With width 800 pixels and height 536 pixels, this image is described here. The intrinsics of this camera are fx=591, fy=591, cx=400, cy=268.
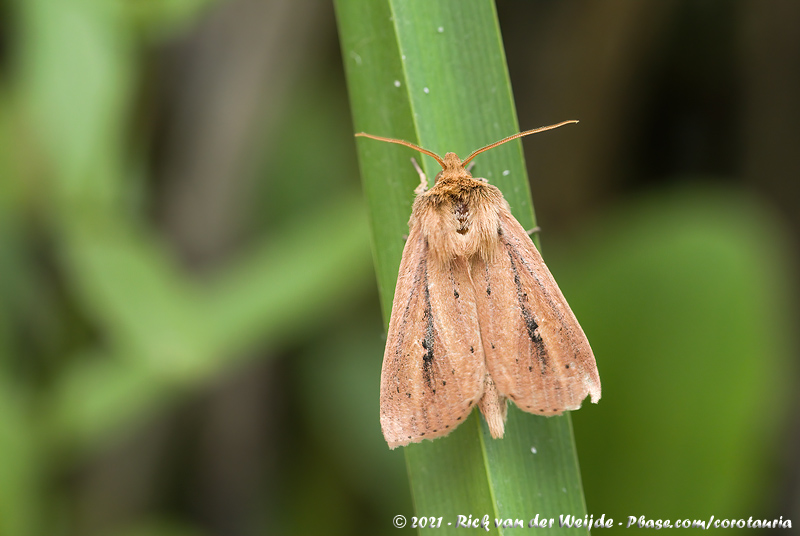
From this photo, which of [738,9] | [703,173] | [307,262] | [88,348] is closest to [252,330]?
[307,262]

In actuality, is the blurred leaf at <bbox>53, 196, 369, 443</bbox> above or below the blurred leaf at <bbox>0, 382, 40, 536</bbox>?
above

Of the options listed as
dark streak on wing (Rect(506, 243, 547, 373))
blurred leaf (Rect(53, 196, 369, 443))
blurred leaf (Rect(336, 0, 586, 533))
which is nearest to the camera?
blurred leaf (Rect(336, 0, 586, 533))

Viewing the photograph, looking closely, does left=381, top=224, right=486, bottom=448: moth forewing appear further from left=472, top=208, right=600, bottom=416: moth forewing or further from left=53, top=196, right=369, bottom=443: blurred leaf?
left=53, top=196, right=369, bottom=443: blurred leaf

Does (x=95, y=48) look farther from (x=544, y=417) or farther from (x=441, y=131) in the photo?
(x=544, y=417)

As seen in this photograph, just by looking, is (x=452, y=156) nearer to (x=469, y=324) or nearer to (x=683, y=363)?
(x=469, y=324)

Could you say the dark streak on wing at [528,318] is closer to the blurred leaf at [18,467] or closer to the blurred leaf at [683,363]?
the blurred leaf at [683,363]

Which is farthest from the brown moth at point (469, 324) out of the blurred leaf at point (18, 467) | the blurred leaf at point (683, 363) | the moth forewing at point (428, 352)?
the blurred leaf at point (18, 467)

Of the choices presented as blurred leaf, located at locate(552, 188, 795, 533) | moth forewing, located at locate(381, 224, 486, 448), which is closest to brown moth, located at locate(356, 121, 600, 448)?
moth forewing, located at locate(381, 224, 486, 448)
